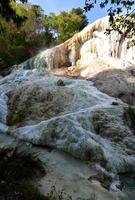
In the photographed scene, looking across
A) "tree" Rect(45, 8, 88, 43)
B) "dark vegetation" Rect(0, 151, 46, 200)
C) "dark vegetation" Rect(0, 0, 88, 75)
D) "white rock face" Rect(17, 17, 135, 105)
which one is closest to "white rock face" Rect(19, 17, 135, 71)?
"white rock face" Rect(17, 17, 135, 105)

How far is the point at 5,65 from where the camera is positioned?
28781 millimetres

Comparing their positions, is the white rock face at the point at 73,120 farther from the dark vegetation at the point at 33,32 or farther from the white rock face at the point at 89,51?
the dark vegetation at the point at 33,32

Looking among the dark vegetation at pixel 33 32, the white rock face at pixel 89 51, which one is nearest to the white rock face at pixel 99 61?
the white rock face at pixel 89 51

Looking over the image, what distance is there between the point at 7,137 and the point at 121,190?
502cm

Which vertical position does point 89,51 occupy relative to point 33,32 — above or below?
below

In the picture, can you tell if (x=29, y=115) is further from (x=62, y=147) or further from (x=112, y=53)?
(x=112, y=53)

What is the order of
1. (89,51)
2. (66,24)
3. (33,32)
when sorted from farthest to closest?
(66,24), (33,32), (89,51)

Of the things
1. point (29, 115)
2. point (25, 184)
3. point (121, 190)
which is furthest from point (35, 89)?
point (25, 184)

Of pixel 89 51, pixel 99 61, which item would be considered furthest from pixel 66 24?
pixel 99 61

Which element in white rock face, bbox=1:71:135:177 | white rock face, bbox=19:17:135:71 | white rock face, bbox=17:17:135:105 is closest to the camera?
white rock face, bbox=1:71:135:177

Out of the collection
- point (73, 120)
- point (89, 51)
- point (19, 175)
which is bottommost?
point (19, 175)

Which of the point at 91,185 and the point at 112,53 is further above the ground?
the point at 112,53

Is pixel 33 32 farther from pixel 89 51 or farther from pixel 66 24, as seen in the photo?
pixel 89 51

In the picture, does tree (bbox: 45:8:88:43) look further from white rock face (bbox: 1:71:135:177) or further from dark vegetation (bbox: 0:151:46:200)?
dark vegetation (bbox: 0:151:46:200)
